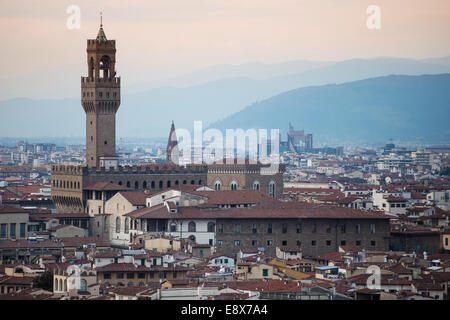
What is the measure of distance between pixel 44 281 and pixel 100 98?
100ft

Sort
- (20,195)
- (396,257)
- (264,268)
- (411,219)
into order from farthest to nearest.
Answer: (20,195)
(411,219)
(396,257)
(264,268)

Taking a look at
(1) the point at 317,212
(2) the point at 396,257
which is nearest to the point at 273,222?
(1) the point at 317,212

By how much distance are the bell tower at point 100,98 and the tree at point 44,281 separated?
94.0ft

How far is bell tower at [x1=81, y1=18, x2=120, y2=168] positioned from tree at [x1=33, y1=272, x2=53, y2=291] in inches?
1127

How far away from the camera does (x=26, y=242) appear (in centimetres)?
5166

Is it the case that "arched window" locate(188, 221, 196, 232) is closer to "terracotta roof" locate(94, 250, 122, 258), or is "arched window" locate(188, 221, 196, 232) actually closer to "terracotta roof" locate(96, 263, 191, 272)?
"terracotta roof" locate(94, 250, 122, 258)

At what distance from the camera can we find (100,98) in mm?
69688

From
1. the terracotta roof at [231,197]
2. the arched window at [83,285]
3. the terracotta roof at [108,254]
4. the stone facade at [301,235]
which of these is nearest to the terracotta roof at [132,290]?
the arched window at [83,285]

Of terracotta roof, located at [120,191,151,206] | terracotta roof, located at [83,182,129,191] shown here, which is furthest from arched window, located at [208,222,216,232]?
terracotta roof, located at [83,182,129,191]

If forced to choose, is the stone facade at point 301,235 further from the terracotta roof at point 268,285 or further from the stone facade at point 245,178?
the stone facade at point 245,178

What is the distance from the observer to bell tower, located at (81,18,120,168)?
6938 cm

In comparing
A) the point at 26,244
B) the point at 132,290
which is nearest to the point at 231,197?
the point at 26,244

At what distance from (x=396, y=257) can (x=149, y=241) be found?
334 inches
